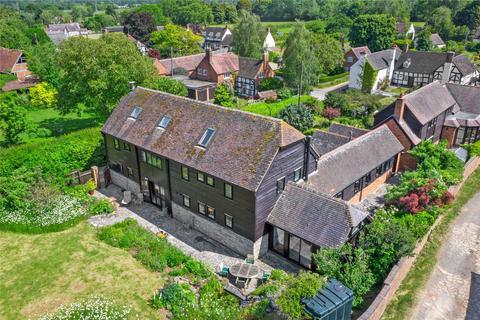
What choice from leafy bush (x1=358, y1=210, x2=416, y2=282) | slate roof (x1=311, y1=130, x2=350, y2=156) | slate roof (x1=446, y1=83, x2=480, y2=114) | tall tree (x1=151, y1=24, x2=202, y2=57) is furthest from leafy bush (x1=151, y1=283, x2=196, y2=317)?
tall tree (x1=151, y1=24, x2=202, y2=57)

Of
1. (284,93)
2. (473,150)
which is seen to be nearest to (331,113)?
(284,93)

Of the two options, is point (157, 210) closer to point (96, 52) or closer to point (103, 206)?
point (103, 206)

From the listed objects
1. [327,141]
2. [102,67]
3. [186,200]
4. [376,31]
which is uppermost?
[102,67]

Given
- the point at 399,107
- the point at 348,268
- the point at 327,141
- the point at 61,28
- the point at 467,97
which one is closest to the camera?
the point at 348,268

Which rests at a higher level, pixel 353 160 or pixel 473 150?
pixel 353 160

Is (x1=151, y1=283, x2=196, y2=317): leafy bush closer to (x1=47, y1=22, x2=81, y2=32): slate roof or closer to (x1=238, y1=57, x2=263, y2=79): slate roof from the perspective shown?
(x1=238, y1=57, x2=263, y2=79): slate roof

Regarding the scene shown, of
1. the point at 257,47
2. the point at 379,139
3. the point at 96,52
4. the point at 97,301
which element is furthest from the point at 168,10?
the point at 97,301

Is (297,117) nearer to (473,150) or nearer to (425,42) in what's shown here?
(473,150)
